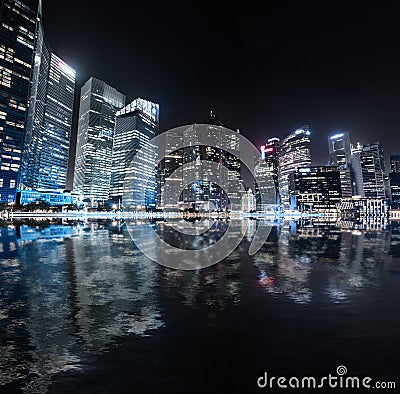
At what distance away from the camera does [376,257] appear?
27766 mm

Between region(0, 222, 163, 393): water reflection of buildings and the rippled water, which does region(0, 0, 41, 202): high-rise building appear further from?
the rippled water

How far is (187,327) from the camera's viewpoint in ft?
35.2

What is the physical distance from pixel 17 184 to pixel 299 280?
21109 cm

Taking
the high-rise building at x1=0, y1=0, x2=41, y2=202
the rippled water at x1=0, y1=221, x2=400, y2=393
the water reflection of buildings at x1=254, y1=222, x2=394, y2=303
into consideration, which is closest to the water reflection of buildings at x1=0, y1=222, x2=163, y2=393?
the rippled water at x1=0, y1=221, x2=400, y2=393

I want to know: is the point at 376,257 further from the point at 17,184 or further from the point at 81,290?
the point at 17,184

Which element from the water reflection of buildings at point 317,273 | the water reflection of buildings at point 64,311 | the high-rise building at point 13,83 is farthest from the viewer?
the high-rise building at point 13,83

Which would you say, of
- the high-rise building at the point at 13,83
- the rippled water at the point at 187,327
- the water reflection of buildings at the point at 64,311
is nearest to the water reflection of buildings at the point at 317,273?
the rippled water at the point at 187,327

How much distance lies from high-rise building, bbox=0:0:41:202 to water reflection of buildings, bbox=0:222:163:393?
192m

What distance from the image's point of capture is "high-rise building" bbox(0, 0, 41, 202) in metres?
183

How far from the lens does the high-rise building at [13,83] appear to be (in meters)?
183

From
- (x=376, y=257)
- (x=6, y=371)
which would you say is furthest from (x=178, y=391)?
(x=376, y=257)

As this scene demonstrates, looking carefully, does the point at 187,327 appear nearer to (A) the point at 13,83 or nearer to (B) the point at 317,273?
(B) the point at 317,273

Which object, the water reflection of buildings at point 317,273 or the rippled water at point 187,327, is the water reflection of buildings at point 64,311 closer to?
the rippled water at point 187,327

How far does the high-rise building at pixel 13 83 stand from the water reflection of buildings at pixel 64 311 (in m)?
192
